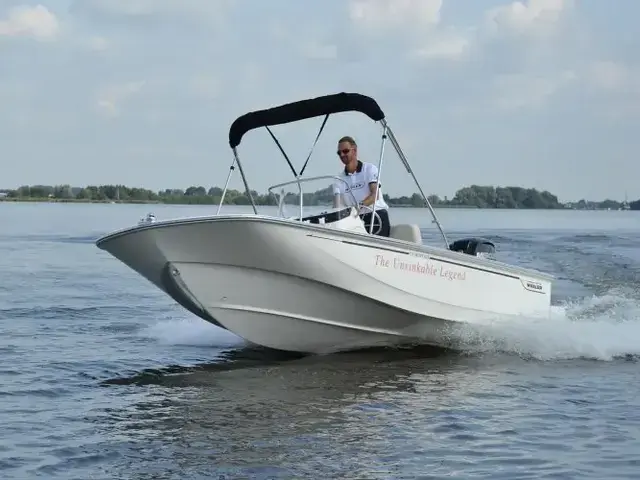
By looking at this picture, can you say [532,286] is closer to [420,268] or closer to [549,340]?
[549,340]

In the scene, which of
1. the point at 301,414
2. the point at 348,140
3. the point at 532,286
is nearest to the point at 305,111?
the point at 348,140

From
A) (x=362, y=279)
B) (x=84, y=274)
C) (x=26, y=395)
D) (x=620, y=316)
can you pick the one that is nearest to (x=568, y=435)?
(x=362, y=279)

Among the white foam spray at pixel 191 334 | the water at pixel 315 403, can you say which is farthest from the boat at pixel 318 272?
the white foam spray at pixel 191 334

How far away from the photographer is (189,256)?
33.9 ft

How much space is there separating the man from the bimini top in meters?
0.57

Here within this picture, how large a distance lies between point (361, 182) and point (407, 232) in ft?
2.70

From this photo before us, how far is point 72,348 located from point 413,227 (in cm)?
481

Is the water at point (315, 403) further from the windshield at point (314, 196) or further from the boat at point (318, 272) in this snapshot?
the windshield at point (314, 196)

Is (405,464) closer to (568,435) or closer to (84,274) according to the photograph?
(568,435)

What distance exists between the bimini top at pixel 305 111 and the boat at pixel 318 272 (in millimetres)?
12

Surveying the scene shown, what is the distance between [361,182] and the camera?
11547mm

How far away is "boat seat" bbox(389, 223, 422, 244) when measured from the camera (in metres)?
11.3

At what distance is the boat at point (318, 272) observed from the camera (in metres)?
10.2

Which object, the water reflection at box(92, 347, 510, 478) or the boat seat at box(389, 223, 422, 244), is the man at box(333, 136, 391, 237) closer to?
Result: the boat seat at box(389, 223, 422, 244)
